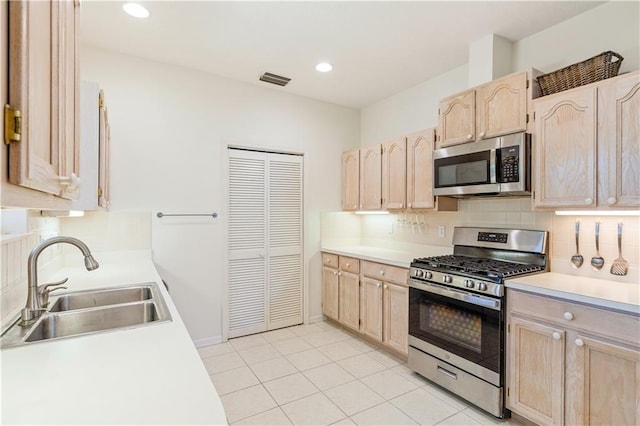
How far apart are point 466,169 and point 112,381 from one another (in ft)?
8.51

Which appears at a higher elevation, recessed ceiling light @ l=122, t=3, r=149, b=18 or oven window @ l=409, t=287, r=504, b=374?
recessed ceiling light @ l=122, t=3, r=149, b=18

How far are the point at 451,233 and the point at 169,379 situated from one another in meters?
2.87

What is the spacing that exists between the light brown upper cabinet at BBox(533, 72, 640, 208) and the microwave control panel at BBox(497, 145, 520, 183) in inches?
4.5

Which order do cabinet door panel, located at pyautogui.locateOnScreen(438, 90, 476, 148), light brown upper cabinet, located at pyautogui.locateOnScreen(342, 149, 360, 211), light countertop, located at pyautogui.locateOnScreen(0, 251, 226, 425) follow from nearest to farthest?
light countertop, located at pyautogui.locateOnScreen(0, 251, 226, 425) < cabinet door panel, located at pyautogui.locateOnScreen(438, 90, 476, 148) < light brown upper cabinet, located at pyautogui.locateOnScreen(342, 149, 360, 211)

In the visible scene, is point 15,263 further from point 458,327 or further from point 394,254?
point 394,254

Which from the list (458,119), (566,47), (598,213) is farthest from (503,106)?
(598,213)

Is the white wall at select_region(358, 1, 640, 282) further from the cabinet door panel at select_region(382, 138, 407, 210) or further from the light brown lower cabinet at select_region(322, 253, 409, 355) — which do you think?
the light brown lower cabinet at select_region(322, 253, 409, 355)

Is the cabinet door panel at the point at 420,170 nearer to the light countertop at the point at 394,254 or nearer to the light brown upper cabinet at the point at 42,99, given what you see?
the light countertop at the point at 394,254

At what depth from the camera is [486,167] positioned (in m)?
2.46

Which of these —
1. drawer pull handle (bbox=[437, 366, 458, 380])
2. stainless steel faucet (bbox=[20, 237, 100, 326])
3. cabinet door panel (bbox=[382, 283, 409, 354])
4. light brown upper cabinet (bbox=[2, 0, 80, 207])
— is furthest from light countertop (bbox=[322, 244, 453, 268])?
light brown upper cabinet (bbox=[2, 0, 80, 207])

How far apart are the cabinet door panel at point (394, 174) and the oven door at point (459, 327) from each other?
3.12 feet

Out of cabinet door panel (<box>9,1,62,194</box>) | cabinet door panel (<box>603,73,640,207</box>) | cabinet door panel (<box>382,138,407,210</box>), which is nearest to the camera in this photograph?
cabinet door panel (<box>9,1,62,194</box>)

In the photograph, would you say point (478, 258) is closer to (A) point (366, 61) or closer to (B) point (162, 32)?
(A) point (366, 61)

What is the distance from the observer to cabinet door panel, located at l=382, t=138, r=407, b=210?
Answer: 3.31 meters
